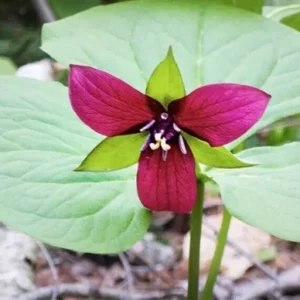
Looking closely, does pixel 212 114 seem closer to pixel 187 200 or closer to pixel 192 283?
pixel 187 200

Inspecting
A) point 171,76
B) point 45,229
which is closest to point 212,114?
point 171,76

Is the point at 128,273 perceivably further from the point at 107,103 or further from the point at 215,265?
the point at 107,103

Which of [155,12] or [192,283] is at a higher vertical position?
→ [155,12]

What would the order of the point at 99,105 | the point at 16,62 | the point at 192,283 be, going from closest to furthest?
the point at 99,105
the point at 192,283
the point at 16,62

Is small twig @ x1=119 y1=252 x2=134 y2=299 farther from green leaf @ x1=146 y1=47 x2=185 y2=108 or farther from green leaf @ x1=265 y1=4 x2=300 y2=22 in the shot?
green leaf @ x1=146 y1=47 x2=185 y2=108

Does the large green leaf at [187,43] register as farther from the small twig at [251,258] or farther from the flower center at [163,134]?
the small twig at [251,258]

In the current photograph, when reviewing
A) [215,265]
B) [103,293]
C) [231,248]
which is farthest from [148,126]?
[231,248]
